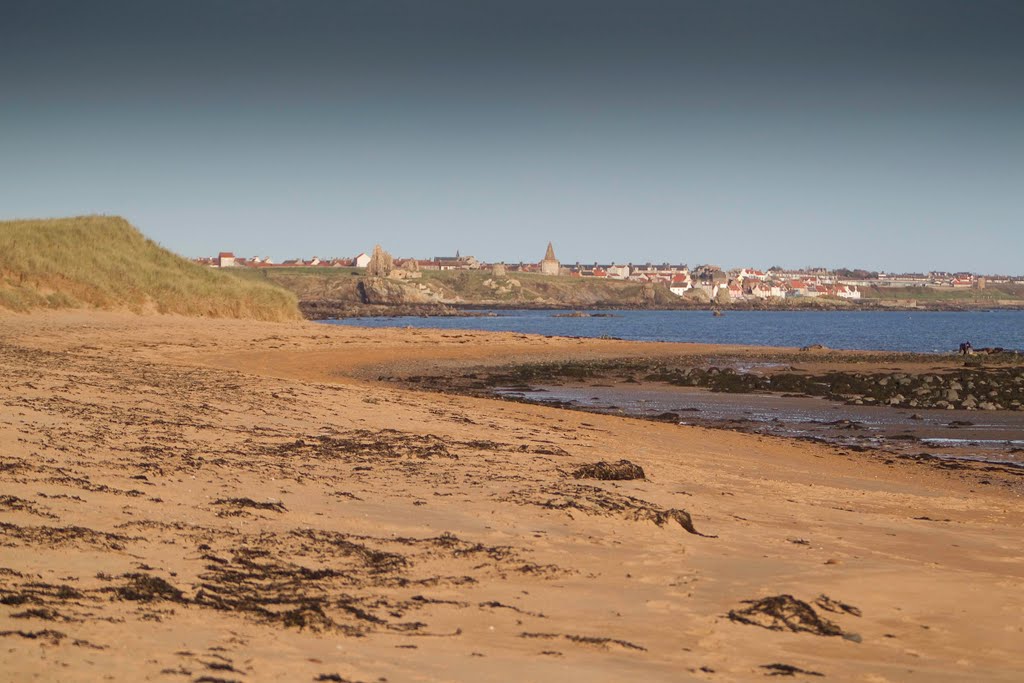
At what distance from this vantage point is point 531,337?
47500 millimetres

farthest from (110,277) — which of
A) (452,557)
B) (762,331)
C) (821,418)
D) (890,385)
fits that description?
(762,331)

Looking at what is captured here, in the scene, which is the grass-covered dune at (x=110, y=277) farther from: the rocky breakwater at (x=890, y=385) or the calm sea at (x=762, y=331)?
the rocky breakwater at (x=890, y=385)

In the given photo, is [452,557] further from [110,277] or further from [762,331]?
[762,331]

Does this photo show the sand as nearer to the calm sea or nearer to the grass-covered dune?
the grass-covered dune

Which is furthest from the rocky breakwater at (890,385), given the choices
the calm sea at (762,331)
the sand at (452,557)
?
the calm sea at (762,331)

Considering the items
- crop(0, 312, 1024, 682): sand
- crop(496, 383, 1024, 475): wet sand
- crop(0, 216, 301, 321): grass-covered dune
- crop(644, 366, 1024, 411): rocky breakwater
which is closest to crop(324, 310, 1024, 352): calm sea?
crop(0, 216, 301, 321): grass-covered dune

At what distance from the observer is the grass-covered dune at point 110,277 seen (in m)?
38.2

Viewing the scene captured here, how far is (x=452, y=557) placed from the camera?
686cm

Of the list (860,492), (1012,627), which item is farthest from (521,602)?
(860,492)

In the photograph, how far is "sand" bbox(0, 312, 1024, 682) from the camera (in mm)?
4969

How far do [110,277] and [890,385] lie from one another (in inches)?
1258

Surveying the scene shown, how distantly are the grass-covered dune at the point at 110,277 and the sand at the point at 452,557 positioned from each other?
26966 mm

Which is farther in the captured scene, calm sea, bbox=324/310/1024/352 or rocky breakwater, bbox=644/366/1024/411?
calm sea, bbox=324/310/1024/352

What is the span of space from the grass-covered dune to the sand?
26966 mm
